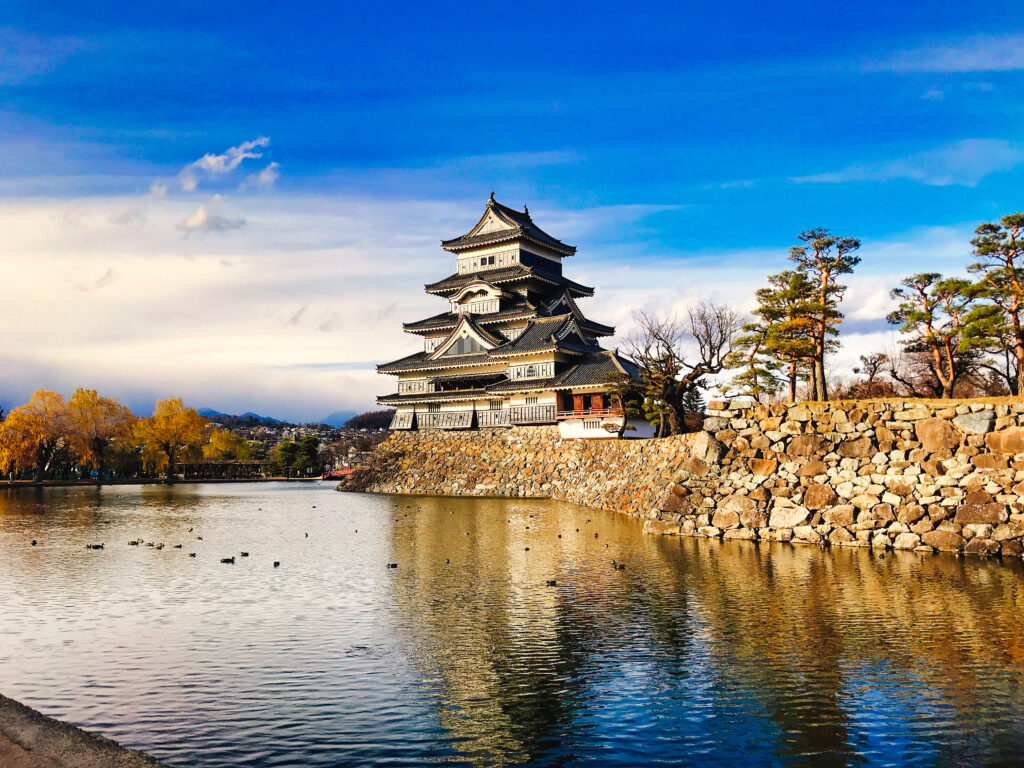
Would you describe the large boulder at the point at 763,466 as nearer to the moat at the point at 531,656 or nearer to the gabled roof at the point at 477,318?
the moat at the point at 531,656

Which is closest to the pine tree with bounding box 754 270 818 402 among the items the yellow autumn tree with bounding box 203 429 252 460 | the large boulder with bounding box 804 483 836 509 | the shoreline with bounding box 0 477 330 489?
the large boulder with bounding box 804 483 836 509

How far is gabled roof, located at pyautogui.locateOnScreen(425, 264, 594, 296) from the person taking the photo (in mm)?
55375

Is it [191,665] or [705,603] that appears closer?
[191,665]

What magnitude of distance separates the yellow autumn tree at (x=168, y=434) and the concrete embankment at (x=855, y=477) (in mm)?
68079

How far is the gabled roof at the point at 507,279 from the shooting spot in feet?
182

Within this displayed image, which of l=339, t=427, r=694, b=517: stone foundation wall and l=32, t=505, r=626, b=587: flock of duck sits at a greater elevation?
l=339, t=427, r=694, b=517: stone foundation wall

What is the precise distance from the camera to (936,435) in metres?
20.4

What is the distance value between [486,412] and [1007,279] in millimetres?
32899

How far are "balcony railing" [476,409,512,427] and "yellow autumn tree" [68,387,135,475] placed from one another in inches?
1724

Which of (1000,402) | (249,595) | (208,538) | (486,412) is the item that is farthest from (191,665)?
(486,412)

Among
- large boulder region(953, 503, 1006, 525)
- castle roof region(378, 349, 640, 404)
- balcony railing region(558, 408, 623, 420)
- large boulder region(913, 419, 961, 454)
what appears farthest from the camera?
castle roof region(378, 349, 640, 404)

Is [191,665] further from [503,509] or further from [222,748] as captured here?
[503,509]

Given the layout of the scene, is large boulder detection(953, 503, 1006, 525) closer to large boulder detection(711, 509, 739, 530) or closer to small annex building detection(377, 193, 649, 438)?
large boulder detection(711, 509, 739, 530)

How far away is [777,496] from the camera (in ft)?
75.4
